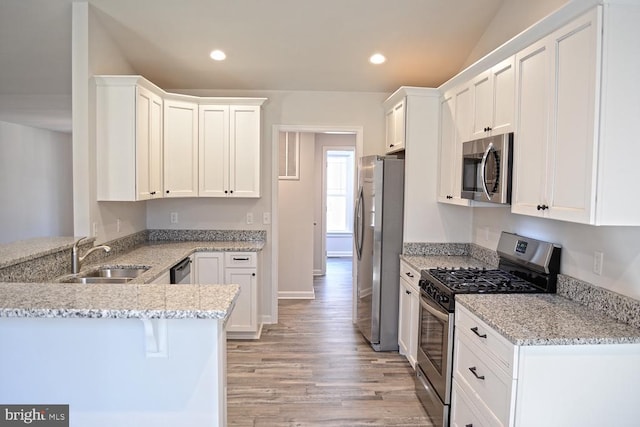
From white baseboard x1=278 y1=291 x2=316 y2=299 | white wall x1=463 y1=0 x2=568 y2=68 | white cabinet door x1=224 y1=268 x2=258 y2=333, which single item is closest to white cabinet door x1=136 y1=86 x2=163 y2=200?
white cabinet door x1=224 y1=268 x2=258 y2=333

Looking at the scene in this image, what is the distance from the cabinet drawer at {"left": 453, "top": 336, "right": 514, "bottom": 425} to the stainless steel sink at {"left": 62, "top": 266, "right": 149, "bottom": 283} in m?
2.19

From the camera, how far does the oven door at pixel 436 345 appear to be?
256 cm

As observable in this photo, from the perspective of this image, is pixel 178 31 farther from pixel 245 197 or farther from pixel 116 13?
pixel 245 197

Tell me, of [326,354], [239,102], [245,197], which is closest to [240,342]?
[326,354]

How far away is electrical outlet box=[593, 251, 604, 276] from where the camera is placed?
223 centimetres

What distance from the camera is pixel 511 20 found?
10.7ft

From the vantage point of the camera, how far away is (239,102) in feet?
14.1

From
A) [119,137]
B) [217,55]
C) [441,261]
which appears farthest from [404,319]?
[217,55]

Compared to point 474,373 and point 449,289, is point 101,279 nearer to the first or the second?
point 449,289

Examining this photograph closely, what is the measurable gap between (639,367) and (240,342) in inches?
126

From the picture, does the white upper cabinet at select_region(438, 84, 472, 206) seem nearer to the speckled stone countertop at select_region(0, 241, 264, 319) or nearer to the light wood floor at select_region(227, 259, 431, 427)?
the light wood floor at select_region(227, 259, 431, 427)

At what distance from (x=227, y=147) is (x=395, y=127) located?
165cm

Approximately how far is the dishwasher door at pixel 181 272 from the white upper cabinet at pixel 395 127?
217 cm

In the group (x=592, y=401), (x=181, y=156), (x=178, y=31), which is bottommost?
(x=592, y=401)
